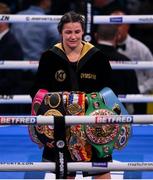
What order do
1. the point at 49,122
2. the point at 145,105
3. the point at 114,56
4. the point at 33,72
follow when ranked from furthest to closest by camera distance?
the point at 33,72 → the point at 145,105 → the point at 114,56 → the point at 49,122

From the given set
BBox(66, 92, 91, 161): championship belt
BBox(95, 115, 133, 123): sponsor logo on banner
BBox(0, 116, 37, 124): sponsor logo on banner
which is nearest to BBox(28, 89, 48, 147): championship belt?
BBox(66, 92, 91, 161): championship belt

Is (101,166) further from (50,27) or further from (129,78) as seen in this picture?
(50,27)

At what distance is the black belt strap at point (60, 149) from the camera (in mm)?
4527

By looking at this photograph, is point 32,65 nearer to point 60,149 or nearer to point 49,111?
point 49,111

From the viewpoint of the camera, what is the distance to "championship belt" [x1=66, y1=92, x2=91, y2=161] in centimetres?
491

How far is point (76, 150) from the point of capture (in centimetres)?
493

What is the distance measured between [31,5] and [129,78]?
2.21 meters

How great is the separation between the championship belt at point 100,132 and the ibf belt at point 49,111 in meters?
0.18

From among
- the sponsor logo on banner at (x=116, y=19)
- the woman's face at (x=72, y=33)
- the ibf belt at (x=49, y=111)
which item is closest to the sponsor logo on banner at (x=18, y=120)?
the ibf belt at (x=49, y=111)

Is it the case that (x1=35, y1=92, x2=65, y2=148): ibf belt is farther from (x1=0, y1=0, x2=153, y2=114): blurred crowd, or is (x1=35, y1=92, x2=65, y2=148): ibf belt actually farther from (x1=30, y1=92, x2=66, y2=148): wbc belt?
(x1=0, y1=0, x2=153, y2=114): blurred crowd

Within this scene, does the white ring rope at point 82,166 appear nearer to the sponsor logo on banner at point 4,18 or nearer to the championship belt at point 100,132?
the championship belt at point 100,132

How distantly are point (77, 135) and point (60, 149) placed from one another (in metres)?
0.29

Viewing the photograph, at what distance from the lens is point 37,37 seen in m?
8.80

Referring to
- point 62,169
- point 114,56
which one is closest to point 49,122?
point 62,169
